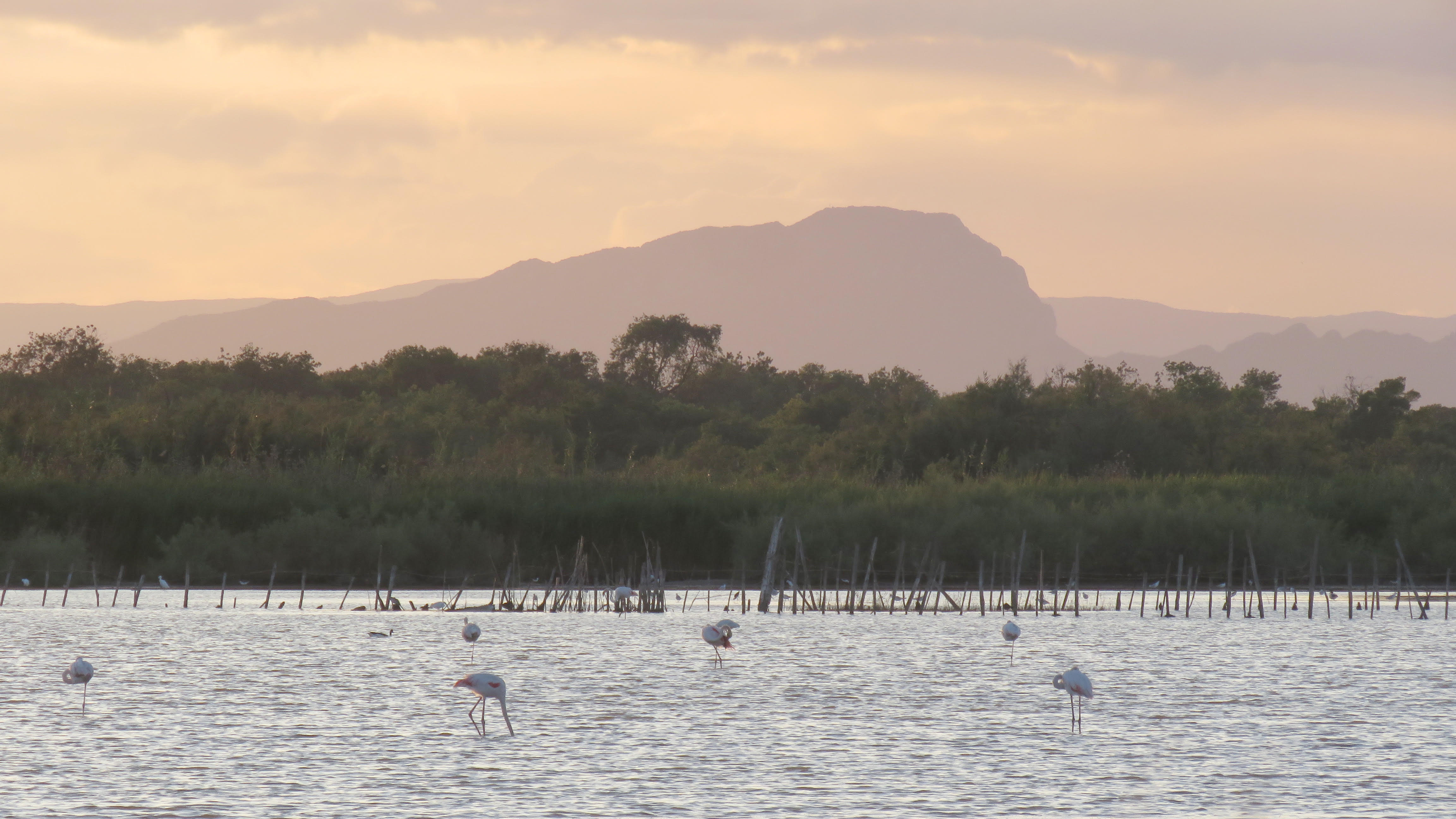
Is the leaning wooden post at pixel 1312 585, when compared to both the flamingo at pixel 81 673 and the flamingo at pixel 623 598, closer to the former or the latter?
the flamingo at pixel 623 598

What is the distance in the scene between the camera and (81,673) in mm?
15031

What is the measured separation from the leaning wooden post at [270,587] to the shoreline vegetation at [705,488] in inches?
13.0

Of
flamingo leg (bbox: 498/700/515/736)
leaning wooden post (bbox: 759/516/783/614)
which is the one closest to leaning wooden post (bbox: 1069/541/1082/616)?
leaning wooden post (bbox: 759/516/783/614)

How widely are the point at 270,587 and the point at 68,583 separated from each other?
3.10m

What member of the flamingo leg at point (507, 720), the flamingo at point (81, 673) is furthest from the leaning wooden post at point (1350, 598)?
the flamingo at point (81, 673)

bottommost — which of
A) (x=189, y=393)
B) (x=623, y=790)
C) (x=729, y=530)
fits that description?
Answer: (x=623, y=790)

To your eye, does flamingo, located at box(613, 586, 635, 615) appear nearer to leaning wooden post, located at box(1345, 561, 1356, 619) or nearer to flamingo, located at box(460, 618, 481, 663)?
flamingo, located at box(460, 618, 481, 663)

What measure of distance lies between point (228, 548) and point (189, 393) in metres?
30.0

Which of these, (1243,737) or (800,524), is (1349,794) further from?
(800,524)

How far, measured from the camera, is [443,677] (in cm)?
1798

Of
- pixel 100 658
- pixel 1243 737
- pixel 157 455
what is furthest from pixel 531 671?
pixel 157 455

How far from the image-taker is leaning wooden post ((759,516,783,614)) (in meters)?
26.8

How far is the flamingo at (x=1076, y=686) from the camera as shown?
14.3 meters

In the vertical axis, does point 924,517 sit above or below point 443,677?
above
